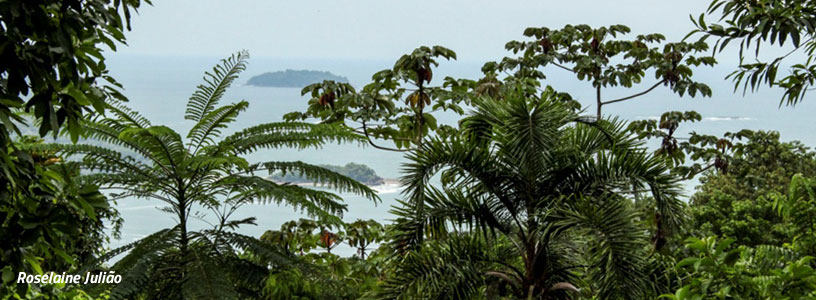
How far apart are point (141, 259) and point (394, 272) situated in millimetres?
1507

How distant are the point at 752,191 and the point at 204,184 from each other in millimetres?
7436

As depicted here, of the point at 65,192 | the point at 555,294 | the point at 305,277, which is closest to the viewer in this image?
the point at 65,192

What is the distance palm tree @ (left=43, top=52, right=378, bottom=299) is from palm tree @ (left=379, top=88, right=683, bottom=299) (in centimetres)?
92

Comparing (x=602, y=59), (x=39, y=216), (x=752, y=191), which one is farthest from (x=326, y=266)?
(x=752, y=191)

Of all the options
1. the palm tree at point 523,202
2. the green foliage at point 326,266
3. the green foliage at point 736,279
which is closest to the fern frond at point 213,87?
the green foliage at point 326,266

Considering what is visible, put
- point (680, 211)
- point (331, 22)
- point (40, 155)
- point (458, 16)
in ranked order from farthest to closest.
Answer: point (331, 22), point (458, 16), point (40, 155), point (680, 211)

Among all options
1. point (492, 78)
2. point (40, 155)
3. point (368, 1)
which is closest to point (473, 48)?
point (368, 1)

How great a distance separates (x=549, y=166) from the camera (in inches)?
164

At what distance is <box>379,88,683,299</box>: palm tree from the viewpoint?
12.8ft

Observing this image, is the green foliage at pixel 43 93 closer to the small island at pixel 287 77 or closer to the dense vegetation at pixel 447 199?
the dense vegetation at pixel 447 199

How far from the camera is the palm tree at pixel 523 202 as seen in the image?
3.91 m

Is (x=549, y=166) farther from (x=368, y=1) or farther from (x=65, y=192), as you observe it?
(x=368, y=1)

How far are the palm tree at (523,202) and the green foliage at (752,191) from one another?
7.35ft

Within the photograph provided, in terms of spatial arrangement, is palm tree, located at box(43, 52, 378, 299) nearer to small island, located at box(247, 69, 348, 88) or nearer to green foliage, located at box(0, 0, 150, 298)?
green foliage, located at box(0, 0, 150, 298)
